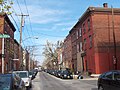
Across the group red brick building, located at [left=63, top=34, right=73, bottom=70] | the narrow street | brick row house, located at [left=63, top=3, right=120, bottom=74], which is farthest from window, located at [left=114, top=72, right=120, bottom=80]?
red brick building, located at [left=63, top=34, right=73, bottom=70]

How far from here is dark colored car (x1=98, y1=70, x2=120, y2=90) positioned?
13.3 meters

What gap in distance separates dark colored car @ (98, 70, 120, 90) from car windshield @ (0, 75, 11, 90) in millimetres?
5775

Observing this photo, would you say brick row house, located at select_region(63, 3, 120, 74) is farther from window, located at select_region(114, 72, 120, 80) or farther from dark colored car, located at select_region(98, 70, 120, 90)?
window, located at select_region(114, 72, 120, 80)

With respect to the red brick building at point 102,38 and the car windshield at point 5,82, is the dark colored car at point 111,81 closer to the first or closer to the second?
the car windshield at point 5,82

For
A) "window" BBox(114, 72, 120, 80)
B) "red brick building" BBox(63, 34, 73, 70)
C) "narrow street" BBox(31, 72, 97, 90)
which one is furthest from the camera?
"red brick building" BBox(63, 34, 73, 70)

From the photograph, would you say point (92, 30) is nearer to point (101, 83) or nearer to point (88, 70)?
point (88, 70)

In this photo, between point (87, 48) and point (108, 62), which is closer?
point (108, 62)

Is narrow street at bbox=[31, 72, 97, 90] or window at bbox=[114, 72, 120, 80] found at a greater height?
window at bbox=[114, 72, 120, 80]

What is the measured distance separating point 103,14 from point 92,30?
11.2 feet

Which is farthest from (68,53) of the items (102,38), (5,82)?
(5,82)

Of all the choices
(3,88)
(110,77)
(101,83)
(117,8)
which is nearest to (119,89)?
(110,77)

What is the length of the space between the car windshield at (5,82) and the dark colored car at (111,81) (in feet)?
18.9

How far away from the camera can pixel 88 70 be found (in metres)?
47.0

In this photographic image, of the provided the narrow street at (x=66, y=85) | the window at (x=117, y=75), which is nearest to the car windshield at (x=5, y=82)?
the window at (x=117, y=75)
